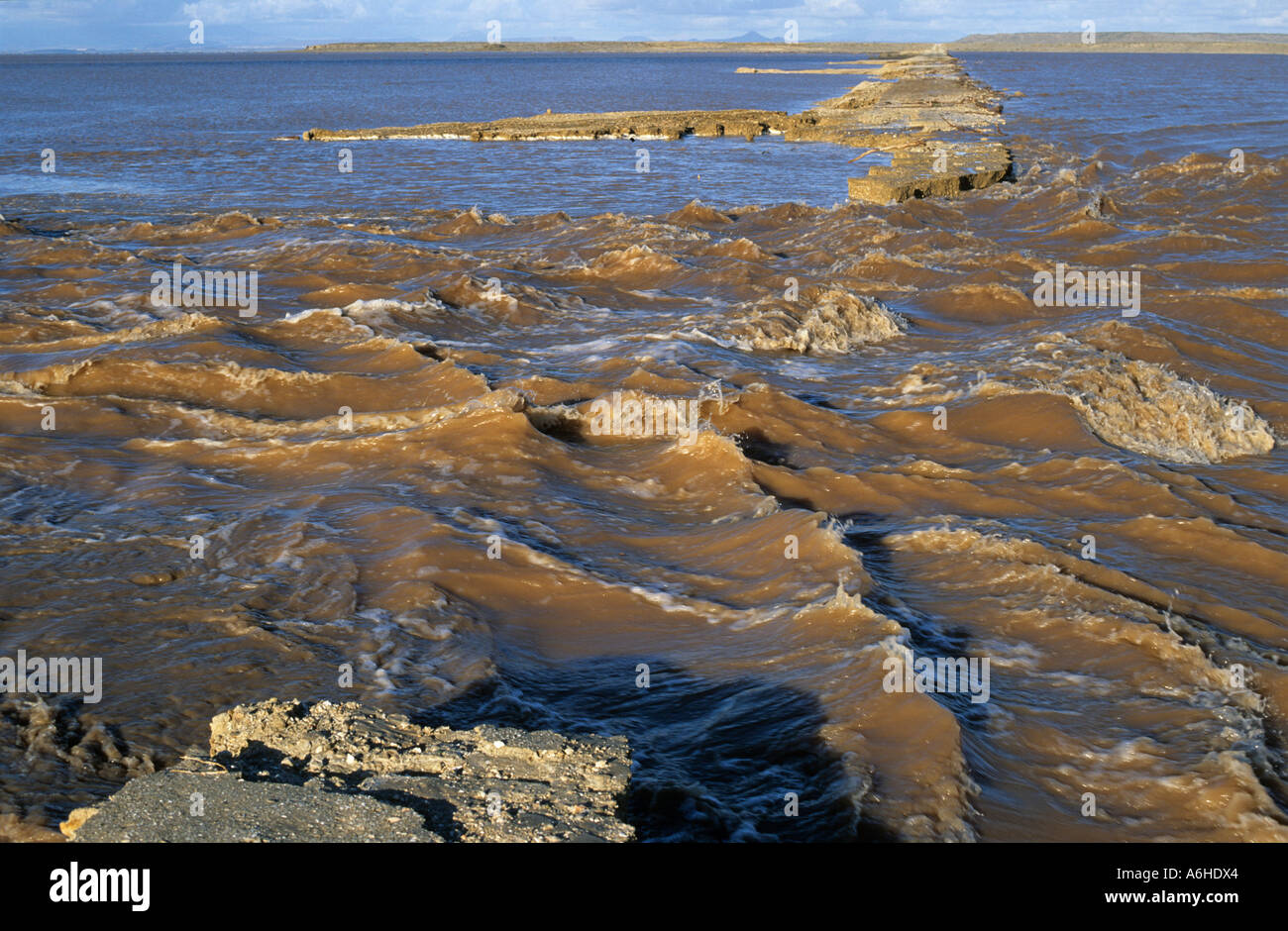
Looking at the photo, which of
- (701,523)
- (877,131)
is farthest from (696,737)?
(877,131)

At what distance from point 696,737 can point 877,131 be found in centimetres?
3894

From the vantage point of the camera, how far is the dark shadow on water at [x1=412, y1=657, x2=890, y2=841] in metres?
5.09

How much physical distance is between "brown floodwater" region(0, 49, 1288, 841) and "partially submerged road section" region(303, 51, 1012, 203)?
7783 mm

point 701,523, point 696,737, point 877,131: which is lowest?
point 696,737

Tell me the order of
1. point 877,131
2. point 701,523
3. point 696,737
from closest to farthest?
point 696,737 < point 701,523 < point 877,131

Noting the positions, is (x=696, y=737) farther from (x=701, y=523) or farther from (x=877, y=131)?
(x=877, y=131)

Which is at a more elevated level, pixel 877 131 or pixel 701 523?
pixel 877 131

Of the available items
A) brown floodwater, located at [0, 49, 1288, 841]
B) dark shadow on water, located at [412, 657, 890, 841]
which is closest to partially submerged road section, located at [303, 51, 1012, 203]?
brown floodwater, located at [0, 49, 1288, 841]

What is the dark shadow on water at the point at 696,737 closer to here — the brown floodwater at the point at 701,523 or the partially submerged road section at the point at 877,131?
the brown floodwater at the point at 701,523

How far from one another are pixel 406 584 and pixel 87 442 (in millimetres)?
4877

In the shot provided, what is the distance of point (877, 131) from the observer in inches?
1617

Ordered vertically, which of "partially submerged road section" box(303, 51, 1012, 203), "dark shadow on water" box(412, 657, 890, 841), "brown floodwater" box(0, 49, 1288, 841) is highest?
"partially submerged road section" box(303, 51, 1012, 203)

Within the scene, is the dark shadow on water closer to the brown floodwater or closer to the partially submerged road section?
the brown floodwater
